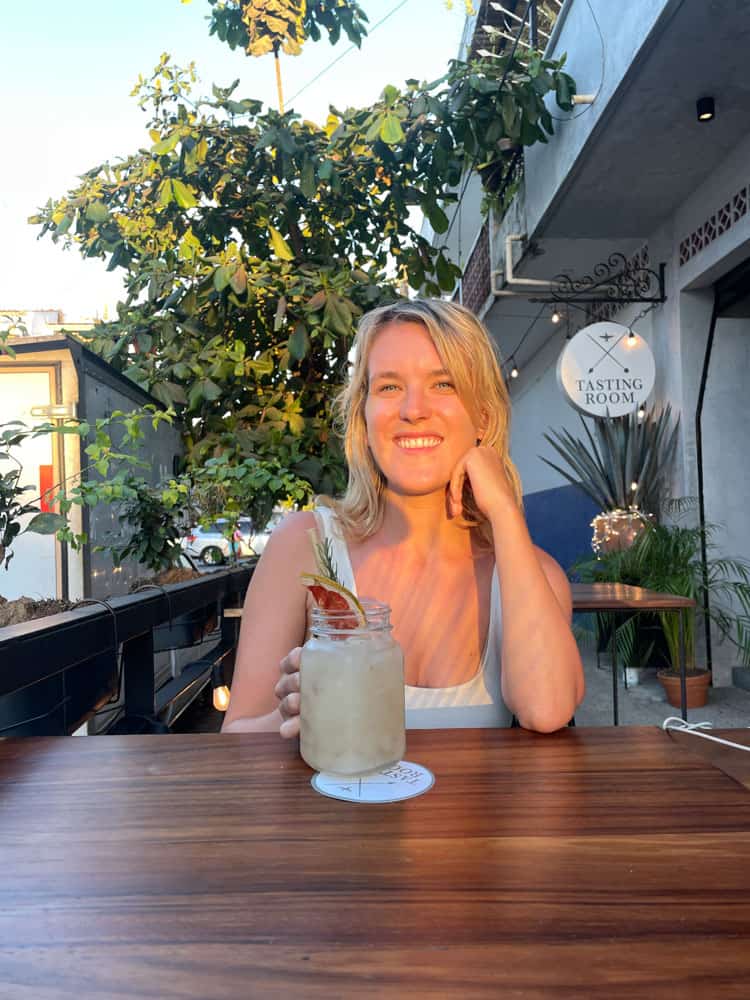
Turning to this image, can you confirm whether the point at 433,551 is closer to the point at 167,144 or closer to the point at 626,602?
the point at 626,602

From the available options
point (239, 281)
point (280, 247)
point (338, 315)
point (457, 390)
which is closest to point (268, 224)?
point (280, 247)

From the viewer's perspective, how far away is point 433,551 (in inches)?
55.7

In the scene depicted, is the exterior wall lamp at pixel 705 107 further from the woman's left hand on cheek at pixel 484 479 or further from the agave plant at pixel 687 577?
the woman's left hand on cheek at pixel 484 479

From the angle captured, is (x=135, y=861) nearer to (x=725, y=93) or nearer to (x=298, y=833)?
(x=298, y=833)

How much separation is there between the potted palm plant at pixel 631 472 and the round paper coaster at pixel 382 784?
13.0ft

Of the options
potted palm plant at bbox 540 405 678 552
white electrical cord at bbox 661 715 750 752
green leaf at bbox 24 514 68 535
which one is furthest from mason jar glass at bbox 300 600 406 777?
potted palm plant at bbox 540 405 678 552

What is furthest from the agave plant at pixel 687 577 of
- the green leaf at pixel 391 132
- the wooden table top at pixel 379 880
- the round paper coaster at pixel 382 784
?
the round paper coaster at pixel 382 784

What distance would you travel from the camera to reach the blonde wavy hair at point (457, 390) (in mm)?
1334

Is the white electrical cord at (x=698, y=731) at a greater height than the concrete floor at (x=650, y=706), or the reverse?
the white electrical cord at (x=698, y=731)

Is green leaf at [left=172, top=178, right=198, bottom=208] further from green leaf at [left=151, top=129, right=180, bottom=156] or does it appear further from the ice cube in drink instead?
the ice cube in drink

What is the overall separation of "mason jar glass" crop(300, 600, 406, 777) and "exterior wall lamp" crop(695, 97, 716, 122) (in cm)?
349

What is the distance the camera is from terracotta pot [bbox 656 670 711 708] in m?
3.99

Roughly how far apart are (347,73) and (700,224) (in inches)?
89.9

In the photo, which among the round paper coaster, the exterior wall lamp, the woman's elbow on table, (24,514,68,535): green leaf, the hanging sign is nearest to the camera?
the round paper coaster
